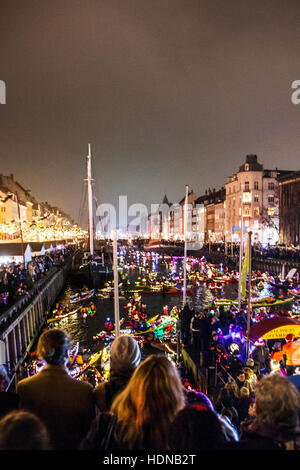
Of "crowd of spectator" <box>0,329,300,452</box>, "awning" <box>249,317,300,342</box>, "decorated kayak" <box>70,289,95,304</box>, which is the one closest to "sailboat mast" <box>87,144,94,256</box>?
"decorated kayak" <box>70,289,95,304</box>

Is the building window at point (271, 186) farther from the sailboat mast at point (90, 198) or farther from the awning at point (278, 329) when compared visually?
the awning at point (278, 329)

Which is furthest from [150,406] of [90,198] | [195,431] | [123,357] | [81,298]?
[90,198]

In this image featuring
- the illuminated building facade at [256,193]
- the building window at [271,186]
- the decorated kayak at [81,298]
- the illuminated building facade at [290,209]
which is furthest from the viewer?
the building window at [271,186]

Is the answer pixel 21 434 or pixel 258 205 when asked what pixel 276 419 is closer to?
pixel 21 434

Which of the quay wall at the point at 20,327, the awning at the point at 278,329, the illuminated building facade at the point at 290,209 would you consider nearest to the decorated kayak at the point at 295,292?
the awning at the point at 278,329

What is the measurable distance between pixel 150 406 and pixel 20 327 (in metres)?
17.9

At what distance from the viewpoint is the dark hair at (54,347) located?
10.4ft

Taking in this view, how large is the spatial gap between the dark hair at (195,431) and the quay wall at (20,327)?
35.0 ft

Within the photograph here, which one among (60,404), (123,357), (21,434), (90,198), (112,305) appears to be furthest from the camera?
(90,198)

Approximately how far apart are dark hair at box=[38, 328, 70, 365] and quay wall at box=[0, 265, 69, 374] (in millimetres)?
9205

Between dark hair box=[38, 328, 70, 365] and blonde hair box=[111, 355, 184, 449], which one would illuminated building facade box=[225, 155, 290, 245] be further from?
blonde hair box=[111, 355, 184, 449]

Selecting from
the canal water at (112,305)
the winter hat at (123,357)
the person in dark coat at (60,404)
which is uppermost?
the winter hat at (123,357)

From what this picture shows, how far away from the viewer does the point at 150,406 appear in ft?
7.23
